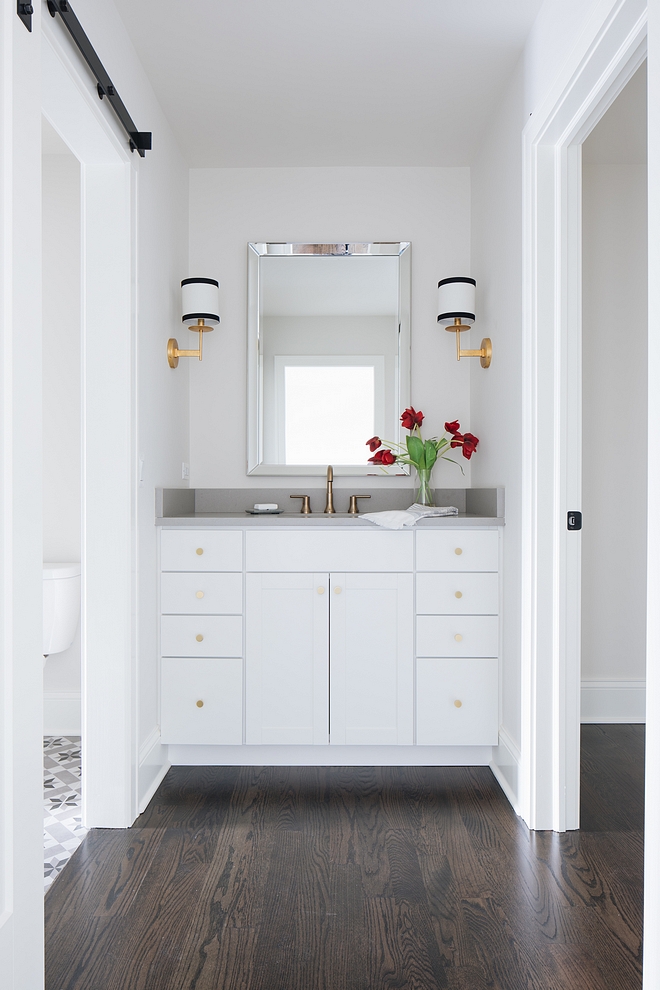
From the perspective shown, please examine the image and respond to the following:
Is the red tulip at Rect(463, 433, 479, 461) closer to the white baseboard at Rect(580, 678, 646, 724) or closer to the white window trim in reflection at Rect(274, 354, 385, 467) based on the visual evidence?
the white window trim in reflection at Rect(274, 354, 385, 467)

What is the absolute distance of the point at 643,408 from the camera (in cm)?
318

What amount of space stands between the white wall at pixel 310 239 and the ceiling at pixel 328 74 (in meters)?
0.09

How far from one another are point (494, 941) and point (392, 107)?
9.04 ft

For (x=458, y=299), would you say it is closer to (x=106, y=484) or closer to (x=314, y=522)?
(x=314, y=522)

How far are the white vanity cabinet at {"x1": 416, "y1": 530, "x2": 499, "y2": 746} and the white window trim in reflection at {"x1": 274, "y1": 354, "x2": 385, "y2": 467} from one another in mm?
776

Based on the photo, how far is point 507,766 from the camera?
2.49 meters

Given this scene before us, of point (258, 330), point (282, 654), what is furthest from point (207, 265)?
point (282, 654)

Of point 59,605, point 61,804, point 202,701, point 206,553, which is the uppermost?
point 206,553

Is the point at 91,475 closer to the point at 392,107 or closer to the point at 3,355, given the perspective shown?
the point at 3,355

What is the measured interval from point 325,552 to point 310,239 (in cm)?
152

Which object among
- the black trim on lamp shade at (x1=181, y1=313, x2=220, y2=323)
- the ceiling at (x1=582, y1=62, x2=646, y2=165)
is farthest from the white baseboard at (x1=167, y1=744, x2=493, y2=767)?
the ceiling at (x1=582, y1=62, x2=646, y2=165)

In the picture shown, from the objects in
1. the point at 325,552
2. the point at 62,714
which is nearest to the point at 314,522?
the point at 325,552

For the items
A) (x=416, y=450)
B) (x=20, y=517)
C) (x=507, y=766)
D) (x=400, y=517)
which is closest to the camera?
(x=20, y=517)

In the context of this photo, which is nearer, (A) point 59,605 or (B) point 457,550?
(B) point 457,550
